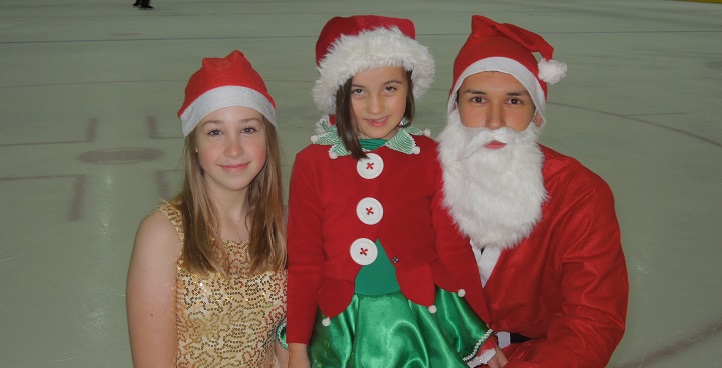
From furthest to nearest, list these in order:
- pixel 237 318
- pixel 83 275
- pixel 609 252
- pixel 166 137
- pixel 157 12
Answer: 1. pixel 157 12
2. pixel 166 137
3. pixel 83 275
4. pixel 237 318
5. pixel 609 252

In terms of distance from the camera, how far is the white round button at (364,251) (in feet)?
6.06

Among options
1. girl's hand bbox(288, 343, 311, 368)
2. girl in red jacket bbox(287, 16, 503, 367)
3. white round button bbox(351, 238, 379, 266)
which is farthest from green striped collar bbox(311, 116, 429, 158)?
girl's hand bbox(288, 343, 311, 368)

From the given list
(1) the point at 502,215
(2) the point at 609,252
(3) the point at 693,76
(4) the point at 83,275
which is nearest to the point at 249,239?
(1) the point at 502,215

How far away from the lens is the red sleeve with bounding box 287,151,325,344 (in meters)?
1.81

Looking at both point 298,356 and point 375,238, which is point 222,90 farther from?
point 298,356

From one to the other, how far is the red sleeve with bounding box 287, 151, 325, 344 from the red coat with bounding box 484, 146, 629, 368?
16.2 inches

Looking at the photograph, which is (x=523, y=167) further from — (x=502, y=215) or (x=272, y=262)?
(x=272, y=262)

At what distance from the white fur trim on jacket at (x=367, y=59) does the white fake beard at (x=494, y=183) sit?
0.69 ft

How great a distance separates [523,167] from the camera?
180cm

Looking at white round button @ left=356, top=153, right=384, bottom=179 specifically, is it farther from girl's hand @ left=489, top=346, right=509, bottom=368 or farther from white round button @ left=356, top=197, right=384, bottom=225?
girl's hand @ left=489, top=346, right=509, bottom=368

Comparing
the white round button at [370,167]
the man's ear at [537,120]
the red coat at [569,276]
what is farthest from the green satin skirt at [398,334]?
the man's ear at [537,120]

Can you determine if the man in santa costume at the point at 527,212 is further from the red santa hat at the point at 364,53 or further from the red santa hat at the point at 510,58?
the red santa hat at the point at 364,53

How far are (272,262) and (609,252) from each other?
738 millimetres

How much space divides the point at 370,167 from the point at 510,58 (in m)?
→ 0.40
